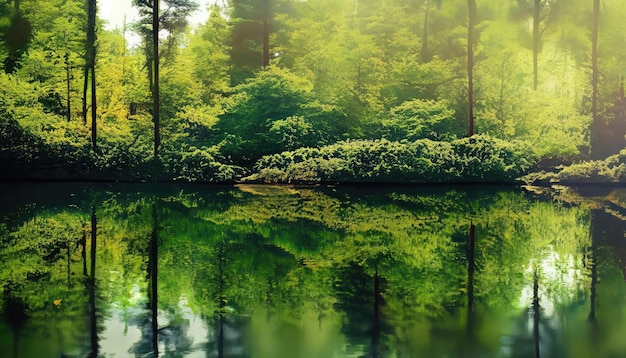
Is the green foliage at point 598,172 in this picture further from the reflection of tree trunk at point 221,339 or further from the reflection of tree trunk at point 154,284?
the reflection of tree trunk at point 221,339

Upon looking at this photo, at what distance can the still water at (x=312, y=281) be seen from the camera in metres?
6.28

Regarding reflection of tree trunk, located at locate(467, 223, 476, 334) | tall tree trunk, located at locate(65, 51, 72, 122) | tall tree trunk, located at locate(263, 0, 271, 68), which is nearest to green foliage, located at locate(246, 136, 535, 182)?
tall tree trunk, located at locate(263, 0, 271, 68)

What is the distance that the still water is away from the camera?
628 centimetres

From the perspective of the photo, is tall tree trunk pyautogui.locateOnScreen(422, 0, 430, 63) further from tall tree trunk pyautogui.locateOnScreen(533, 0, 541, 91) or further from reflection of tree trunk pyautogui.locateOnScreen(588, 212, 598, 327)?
reflection of tree trunk pyautogui.locateOnScreen(588, 212, 598, 327)

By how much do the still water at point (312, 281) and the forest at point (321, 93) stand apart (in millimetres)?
7241

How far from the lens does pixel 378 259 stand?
1027cm

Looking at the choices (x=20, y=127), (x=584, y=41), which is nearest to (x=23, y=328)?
(x=20, y=127)

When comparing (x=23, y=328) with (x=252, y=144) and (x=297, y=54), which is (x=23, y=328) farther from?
(x=297, y=54)

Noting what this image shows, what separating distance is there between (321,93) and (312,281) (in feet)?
62.8

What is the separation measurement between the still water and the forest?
724cm

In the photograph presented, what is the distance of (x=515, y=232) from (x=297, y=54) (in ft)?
59.6

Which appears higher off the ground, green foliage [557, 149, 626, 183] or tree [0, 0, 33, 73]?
tree [0, 0, 33, 73]

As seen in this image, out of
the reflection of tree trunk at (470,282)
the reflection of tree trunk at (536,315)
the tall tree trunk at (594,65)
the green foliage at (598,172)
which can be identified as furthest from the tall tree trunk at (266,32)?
the reflection of tree trunk at (536,315)

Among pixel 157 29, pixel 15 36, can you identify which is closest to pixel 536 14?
pixel 157 29
